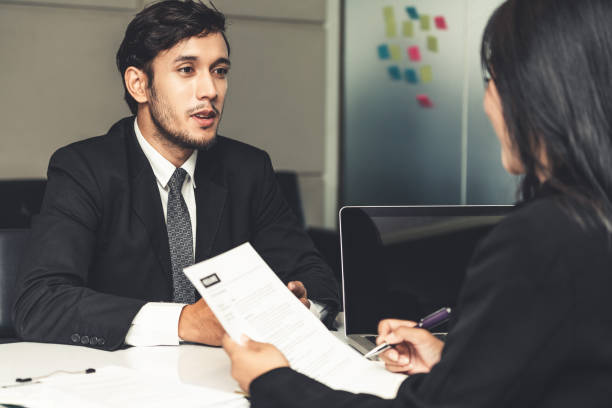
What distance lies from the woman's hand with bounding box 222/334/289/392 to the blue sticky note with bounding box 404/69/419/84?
3.32 m

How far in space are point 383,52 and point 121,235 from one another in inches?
107

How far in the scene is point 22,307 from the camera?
59.0 inches

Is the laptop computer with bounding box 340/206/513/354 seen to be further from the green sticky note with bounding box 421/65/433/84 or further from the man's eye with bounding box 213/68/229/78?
the green sticky note with bounding box 421/65/433/84

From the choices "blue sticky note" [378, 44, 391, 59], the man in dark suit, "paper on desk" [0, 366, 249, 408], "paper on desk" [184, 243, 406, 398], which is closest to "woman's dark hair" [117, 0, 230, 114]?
the man in dark suit

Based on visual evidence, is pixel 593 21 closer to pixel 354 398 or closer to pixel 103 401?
pixel 354 398

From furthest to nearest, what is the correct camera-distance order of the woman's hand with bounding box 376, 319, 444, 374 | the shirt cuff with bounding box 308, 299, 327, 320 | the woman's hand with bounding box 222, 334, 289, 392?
the shirt cuff with bounding box 308, 299, 327, 320
the woman's hand with bounding box 376, 319, 444, 374
the woman's hand with bounding box 222, 334, 289, 392

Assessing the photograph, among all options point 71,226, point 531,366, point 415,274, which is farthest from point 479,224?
point 71,226

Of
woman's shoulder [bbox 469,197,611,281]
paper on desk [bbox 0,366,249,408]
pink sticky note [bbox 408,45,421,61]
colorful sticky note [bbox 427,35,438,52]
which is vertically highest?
colorful sticky note [bbox 427,35,438,52]

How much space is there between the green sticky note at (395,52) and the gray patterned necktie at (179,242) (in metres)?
2.55

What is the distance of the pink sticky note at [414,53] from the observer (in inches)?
162

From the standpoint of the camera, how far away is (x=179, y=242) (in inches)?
71.7

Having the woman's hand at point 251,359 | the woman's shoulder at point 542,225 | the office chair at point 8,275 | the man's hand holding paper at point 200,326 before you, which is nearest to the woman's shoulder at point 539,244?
the woman's shoulder at point 542,225

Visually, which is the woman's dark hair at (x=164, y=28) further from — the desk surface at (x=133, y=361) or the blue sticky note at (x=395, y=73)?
the blue sticky note at (x=395, y=73)

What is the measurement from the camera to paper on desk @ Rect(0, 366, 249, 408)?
1031 millimetres
